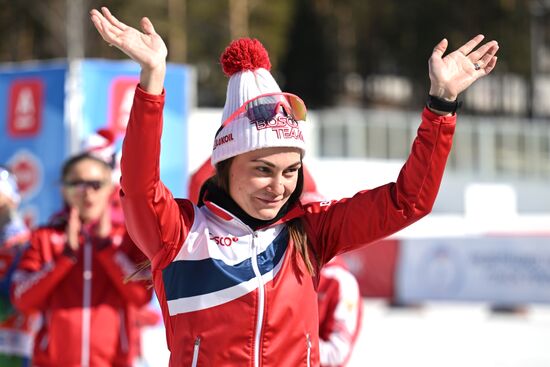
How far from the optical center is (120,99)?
7871 mm

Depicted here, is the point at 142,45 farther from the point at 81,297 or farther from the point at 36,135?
the point at 36,135

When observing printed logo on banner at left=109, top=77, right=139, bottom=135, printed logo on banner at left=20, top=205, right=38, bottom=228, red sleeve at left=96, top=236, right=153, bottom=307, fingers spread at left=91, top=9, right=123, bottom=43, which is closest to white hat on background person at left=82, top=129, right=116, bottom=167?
red sleeve at left=96, top=236, right=153, bottom=307

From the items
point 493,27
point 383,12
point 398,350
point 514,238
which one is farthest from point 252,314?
point 383,12

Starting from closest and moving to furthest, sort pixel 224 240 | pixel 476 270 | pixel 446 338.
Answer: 1. pixel 224 240
2. pixel 446 338
3. pixel 476 270

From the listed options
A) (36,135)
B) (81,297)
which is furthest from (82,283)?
(36,135)

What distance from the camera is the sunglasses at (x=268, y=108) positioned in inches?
101

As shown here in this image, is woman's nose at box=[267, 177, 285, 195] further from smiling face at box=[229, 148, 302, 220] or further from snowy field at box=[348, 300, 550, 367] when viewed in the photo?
snowy field at box=[348, 300, 550, 367]

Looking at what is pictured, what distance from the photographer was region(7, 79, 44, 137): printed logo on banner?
8.27 m

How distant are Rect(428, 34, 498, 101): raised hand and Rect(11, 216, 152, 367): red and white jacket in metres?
1.76

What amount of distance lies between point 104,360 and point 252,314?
1.61 m

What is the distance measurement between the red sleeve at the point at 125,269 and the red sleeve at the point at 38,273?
146 millimetres

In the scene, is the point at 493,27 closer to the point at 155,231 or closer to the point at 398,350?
the point at 398,350

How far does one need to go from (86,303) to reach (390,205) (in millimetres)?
1847

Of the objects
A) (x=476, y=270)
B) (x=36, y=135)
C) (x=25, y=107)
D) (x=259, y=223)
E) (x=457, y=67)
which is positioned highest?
(x=25, y=107)
